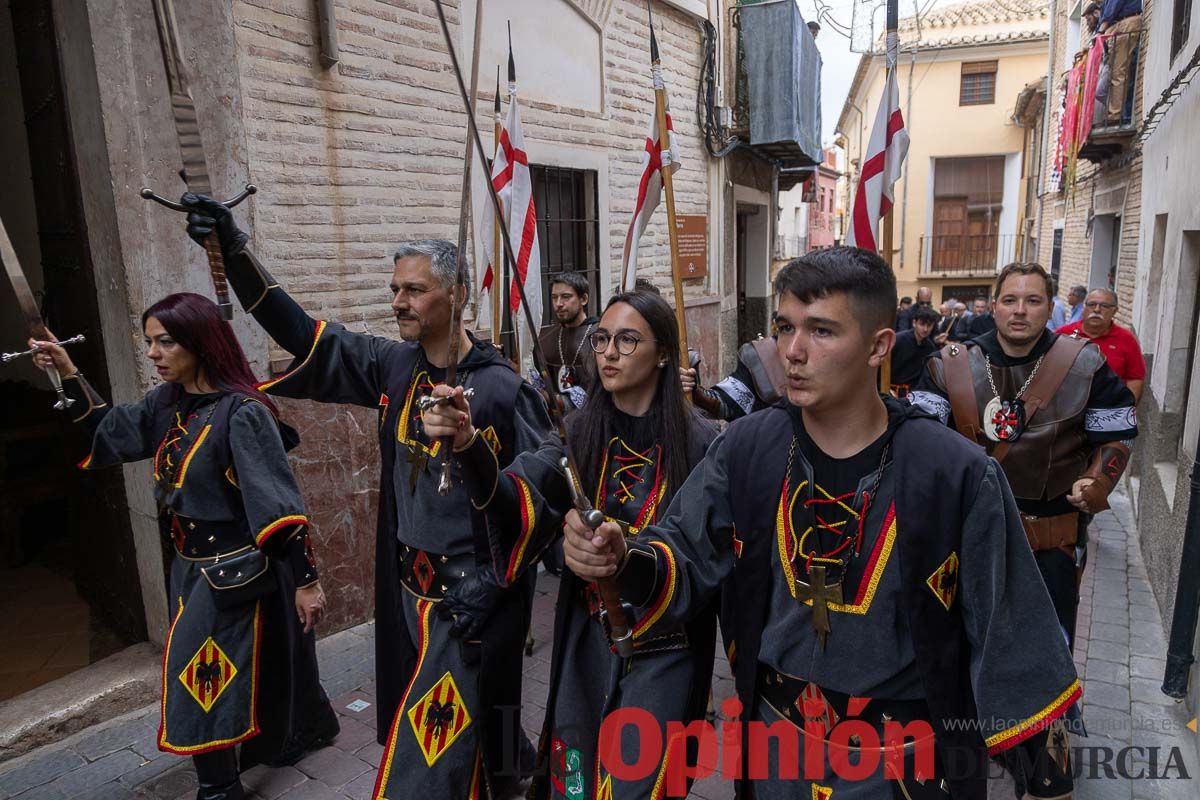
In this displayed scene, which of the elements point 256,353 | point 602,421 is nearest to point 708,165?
point 256,353

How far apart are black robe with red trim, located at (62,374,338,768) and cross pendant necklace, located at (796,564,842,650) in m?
2.08

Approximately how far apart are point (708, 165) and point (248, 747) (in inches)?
356

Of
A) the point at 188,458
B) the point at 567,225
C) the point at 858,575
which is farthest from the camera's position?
the point at 567,225

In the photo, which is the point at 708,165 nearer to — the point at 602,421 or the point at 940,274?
the point at 602,421

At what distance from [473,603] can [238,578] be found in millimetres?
1014

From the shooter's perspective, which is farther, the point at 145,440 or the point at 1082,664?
the point at 1082,664

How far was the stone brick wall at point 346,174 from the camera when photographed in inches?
186

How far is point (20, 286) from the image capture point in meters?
2.82

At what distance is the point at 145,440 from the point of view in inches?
136

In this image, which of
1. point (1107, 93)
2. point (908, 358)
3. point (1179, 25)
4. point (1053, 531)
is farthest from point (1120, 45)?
point (1053, 531)

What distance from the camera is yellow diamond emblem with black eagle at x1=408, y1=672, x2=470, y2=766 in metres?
2.97

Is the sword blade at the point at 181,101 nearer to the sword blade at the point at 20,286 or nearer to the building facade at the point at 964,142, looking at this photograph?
the sword blade at the point at 20,286

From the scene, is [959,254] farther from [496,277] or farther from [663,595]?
[663,595]

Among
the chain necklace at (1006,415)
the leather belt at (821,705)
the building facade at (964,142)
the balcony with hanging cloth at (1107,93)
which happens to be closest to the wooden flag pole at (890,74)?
the chain necklace at (1006,415)
